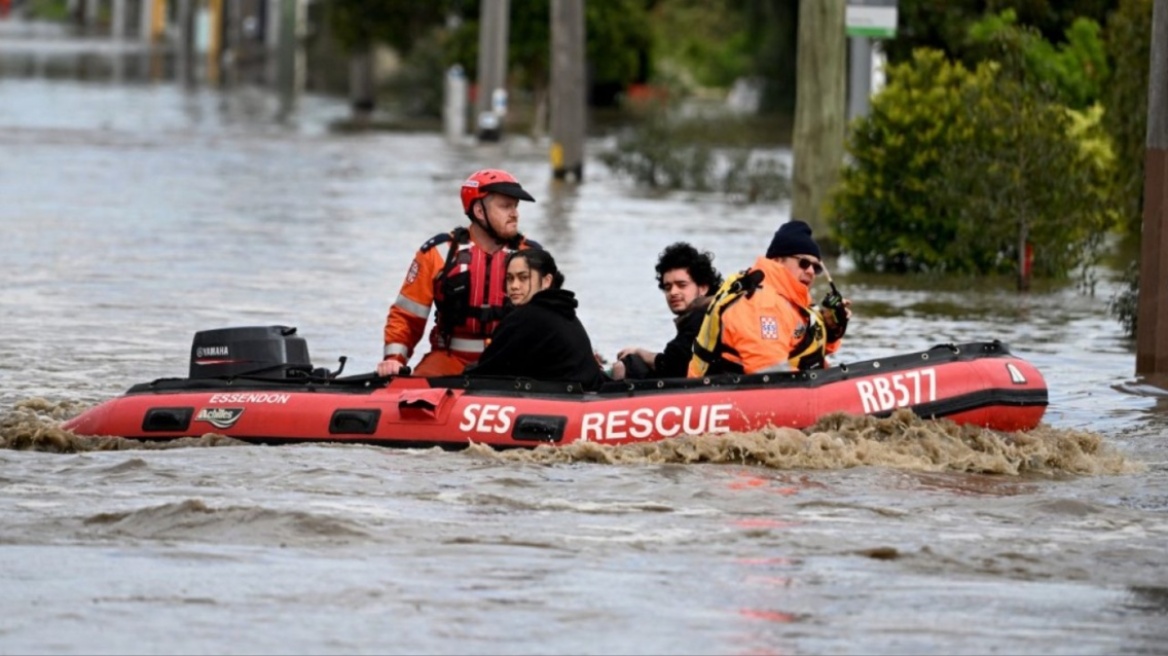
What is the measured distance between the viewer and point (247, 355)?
12766 mm

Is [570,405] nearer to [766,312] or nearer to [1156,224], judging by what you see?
[766,312]

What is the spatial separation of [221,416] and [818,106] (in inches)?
469

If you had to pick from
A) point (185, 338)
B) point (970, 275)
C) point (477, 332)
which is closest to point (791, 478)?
point (477, 332)

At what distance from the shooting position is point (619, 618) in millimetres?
8438

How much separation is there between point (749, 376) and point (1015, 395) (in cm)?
122

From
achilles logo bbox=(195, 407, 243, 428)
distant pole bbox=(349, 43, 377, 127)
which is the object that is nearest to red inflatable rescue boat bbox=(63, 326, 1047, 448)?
achilles logo bbox=(195, 407, 243, 428)

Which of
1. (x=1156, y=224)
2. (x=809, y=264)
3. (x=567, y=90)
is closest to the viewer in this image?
(x=809, y=264)

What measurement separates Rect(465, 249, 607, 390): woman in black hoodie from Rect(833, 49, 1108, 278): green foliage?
378 inches

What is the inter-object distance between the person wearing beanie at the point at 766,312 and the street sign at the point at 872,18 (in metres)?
11.6

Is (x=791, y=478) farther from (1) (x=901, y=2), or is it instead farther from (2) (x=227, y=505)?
(1) (x=901, y=2)

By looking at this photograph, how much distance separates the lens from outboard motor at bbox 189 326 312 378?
41.8 ft

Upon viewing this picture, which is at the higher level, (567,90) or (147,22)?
(147,22)

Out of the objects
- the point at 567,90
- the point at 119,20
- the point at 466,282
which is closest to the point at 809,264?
the point at 466,282

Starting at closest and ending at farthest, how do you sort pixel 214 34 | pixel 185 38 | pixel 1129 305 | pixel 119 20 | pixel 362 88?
pixel 1129 305 → pixel 362 88 → pixel 185 38 → pixel 214 34 → pixel 119 20
